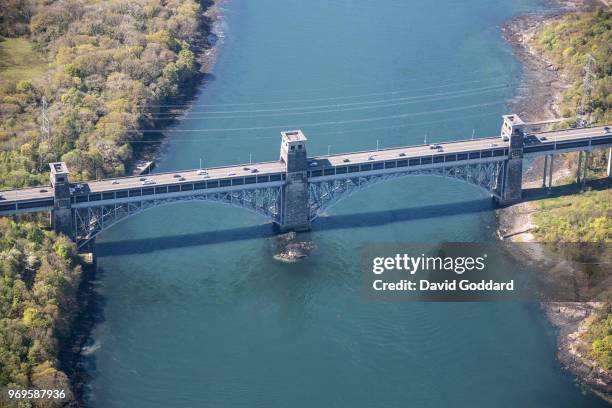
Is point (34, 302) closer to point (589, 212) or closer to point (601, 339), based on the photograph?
point (601, 339)

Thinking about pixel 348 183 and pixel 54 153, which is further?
pixel 54 153

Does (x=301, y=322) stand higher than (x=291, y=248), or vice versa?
(x=291, y=248)

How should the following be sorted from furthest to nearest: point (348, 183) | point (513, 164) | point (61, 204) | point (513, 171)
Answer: point (513, 171), point (513, 164), point (348, 183), point (61, 204)

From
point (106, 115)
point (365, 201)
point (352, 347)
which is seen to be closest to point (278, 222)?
point (365, 201)

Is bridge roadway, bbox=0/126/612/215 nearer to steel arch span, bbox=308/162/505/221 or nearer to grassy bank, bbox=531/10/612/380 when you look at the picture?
steel arch span, bbox=308/162/505/221

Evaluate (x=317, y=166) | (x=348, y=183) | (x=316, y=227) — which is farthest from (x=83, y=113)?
(x=348, y=183)

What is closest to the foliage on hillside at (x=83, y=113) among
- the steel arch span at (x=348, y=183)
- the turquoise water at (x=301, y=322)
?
the turquoise water at (x=301, y=322)

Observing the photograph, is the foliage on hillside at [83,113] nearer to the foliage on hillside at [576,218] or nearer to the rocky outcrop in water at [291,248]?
the rocky outcrop in water at [291,248]

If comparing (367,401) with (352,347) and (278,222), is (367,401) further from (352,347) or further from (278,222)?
(278,222)
